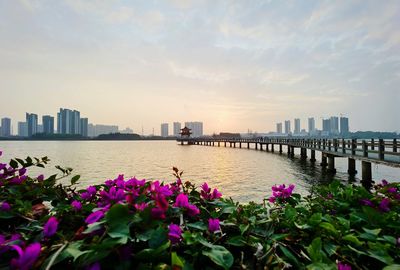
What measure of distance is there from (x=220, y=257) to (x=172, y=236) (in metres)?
0.24

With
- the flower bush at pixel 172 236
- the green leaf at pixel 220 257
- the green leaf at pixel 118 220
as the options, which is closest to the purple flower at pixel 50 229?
the flower bush at pixel 172 236

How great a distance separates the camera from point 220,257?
1044mm

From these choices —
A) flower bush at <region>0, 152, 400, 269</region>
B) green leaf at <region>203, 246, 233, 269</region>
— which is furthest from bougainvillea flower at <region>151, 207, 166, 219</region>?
green leaf at <region>203, 246, 233, 269</region>

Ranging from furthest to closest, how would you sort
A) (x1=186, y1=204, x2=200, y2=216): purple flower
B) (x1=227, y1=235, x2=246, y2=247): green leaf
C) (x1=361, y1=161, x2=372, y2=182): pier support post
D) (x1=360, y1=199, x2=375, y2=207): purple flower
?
(x1=361, y1=161, x2=372, y2=182): pier support post < (x1=360, y1=199, x2=375, y2=207): purple flower < (x1=186, y1=204, x2=200, y2=216): purple flower < (x1=227, y1=235, x2=246, y2=247): green leaf

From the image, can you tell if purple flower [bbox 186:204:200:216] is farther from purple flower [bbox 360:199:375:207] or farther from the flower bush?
purple flower [bbox 360:199:375:207]

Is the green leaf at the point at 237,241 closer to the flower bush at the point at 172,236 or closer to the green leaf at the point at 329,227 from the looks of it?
the flower bush at the point at 172,236

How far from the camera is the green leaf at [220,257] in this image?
1012 mm

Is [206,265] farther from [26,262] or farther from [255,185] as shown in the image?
[255,185]

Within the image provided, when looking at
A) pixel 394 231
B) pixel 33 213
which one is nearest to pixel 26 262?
pixel 33 213

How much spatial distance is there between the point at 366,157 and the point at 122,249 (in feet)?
63.9

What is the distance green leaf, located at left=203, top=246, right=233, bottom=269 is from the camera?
1.01 metres

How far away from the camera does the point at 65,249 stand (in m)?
0.98

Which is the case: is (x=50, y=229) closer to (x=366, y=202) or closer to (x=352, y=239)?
(x=352, y=239)

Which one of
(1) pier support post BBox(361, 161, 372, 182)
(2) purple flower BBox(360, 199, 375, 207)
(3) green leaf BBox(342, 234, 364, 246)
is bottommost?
(1) pier support post BBox(361, 161, 372, 182)
